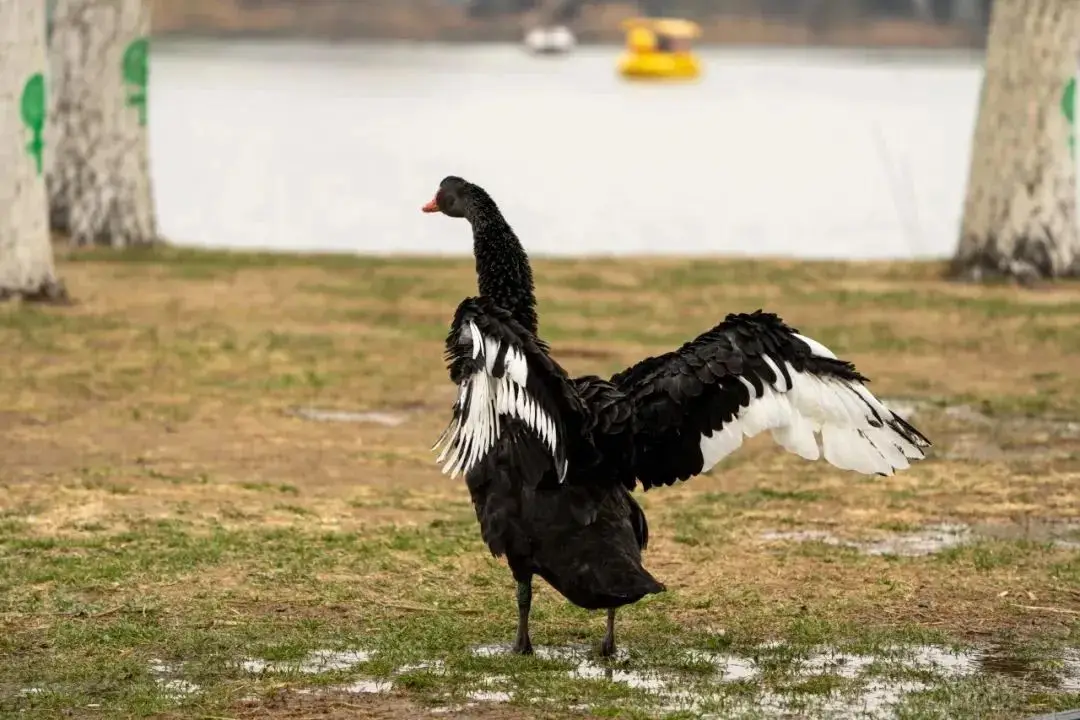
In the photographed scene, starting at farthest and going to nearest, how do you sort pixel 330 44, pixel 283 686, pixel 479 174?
pixel 330 44 → pixel 479 174 → pixel 283 686

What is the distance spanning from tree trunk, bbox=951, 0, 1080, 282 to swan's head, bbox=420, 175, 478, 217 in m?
11.3

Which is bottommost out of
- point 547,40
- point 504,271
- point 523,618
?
point 547,40

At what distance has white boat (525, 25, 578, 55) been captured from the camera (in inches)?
3762

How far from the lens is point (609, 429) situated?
6430 mm

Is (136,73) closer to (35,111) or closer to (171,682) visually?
(35,111)

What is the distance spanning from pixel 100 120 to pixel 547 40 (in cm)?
7753

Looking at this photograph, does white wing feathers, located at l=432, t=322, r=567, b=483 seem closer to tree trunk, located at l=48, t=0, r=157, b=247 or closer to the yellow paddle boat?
tree trunk, located at l=48, t=0, r=157, b=247

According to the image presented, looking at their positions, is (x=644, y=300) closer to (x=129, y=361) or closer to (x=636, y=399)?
(x=129, y=361)

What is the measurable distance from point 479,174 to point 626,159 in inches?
300

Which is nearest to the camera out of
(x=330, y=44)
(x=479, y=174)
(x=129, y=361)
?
(x=129, y=361)

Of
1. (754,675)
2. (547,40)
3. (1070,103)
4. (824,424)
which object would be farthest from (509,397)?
(547,40)

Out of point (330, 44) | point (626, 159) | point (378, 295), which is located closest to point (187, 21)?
point (330, 44)

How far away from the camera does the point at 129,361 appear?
13359 millimetres

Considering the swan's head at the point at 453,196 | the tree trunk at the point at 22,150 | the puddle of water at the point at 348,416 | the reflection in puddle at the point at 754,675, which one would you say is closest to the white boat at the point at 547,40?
the tree trunk at the point at 22,150
